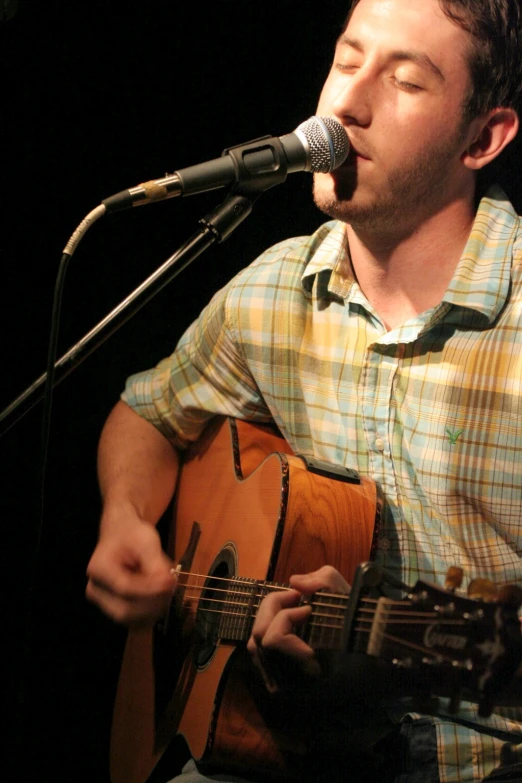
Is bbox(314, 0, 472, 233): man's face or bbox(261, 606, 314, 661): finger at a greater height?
bbox(314, 0, 472, 233): man's face

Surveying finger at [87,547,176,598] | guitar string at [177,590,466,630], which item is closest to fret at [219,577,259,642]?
guitar string at [177,590,466,630]

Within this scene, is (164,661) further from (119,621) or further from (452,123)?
(452,123)

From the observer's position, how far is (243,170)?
1.19m

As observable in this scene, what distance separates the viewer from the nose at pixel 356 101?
1.47 meters

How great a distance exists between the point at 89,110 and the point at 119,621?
4.14 feet

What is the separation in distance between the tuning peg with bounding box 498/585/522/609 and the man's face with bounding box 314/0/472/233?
33.9 inches

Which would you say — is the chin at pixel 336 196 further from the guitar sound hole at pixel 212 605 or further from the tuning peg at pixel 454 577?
the tuning peg at pixel 454 577

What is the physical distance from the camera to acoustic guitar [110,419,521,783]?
0.99 meters

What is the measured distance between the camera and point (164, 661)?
1.66m

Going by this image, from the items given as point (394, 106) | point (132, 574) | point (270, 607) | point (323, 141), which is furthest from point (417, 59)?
point (132, 574)

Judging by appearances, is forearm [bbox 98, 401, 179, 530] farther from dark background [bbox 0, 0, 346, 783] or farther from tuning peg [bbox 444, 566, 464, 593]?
tuning peg [bbox 444, 566, 464, 593]

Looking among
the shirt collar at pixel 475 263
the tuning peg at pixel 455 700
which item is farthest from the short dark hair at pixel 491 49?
the tuning peg at pixel 455 700

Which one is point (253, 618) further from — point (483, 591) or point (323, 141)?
point (323, 141)

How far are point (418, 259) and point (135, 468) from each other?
0.85m
